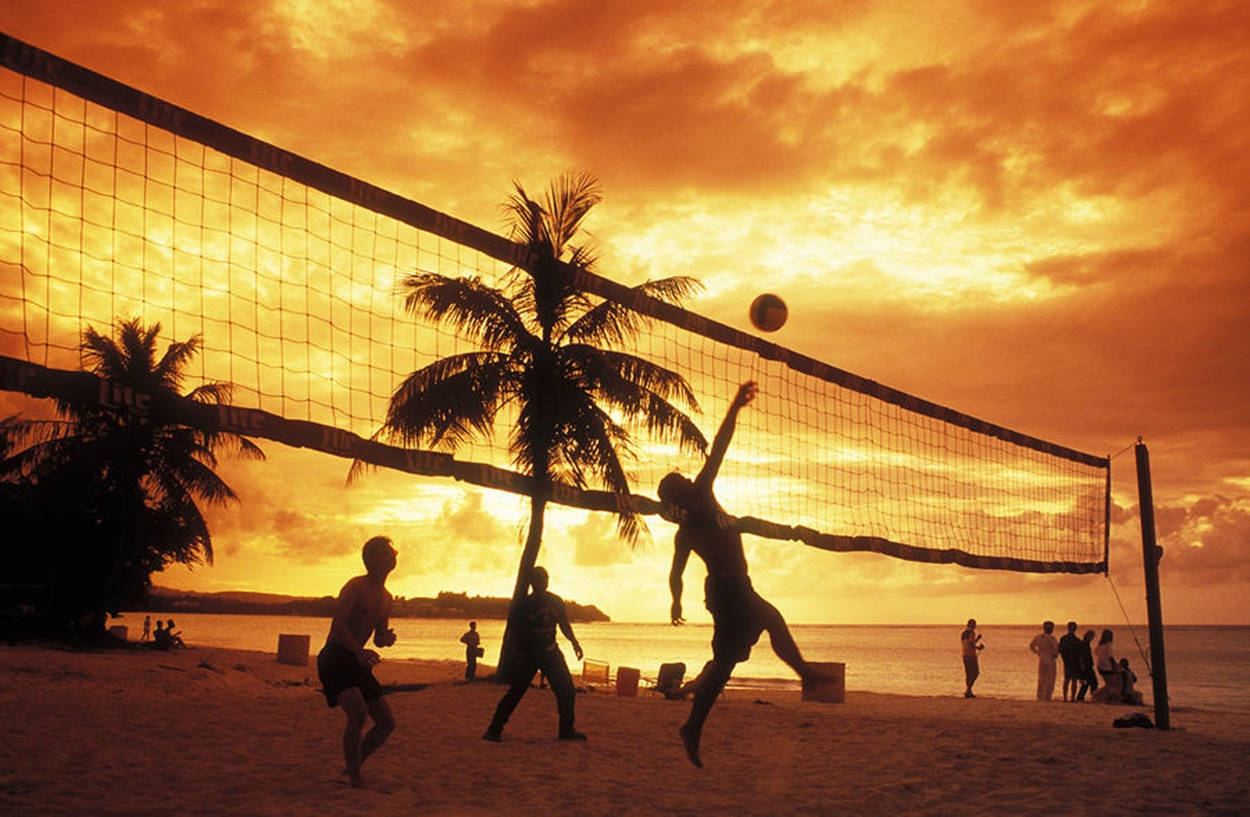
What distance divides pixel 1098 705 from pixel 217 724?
1439 cm

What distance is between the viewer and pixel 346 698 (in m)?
6.88

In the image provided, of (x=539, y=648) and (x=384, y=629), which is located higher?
(x=384, y=629)

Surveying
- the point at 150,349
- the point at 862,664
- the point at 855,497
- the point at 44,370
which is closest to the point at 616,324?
the point at 855,497

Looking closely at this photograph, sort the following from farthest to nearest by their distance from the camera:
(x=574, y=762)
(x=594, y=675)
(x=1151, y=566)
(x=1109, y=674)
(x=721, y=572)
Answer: (x=594, y=675), (x=1109, y=674), (x=1151, y=566), (x=574, y=762), (x=721, y=572)

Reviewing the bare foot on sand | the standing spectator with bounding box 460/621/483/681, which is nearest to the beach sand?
the bare foot on sand

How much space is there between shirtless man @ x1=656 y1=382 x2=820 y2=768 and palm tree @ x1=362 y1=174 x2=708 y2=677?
36.9 feet

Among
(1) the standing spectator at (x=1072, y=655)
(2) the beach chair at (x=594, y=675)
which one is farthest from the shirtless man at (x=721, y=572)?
(2) the beach chair at (x=594, y=675)

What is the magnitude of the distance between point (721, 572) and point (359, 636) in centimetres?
265

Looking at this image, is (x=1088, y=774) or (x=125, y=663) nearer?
(x=1088, y=774)

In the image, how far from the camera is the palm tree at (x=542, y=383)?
17.1 metres

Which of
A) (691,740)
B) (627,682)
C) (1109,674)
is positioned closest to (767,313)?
(691,740)

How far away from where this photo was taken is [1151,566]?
39.1 feet

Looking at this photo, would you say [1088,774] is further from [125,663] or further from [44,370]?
[125,663]

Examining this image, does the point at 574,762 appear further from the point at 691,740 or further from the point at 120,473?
the point at 120,473
